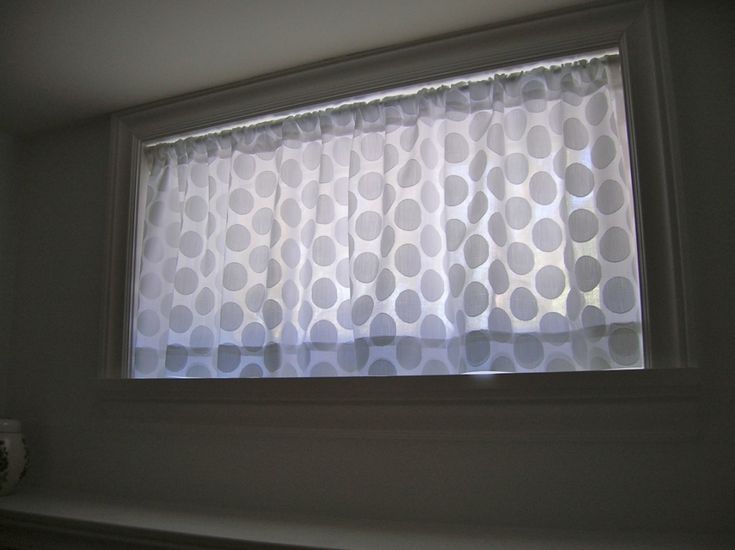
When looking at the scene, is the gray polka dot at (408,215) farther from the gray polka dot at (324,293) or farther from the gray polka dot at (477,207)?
the gray polka dot at (324,293)

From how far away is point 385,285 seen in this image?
6.95 feet

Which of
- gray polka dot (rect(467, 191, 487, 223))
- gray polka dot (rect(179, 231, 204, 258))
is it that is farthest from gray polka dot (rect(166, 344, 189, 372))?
gray polka dot (rect(467, 191, 487, 223))

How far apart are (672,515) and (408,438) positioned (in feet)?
2.50

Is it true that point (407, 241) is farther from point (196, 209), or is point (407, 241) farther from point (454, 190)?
point (196, 209)

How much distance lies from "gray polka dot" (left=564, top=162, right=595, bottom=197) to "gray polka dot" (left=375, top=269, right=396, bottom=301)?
2.06 ft

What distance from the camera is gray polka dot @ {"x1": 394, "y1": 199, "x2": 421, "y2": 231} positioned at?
213cm

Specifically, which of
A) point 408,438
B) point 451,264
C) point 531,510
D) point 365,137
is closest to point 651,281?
point 451,264

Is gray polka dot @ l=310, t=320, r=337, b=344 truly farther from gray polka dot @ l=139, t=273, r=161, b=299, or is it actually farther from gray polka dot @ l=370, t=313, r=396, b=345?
gray polka dot @ l=139, t=273, r=161, b=299

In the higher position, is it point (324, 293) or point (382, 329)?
point (324, 293)

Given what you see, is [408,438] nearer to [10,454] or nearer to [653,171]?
[653,171]

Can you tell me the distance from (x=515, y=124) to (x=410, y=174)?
0.38 m

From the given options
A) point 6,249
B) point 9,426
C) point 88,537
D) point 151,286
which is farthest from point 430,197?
point 6,249

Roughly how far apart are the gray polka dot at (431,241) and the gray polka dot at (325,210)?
364 millimetres

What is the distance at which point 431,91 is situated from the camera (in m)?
2.19
